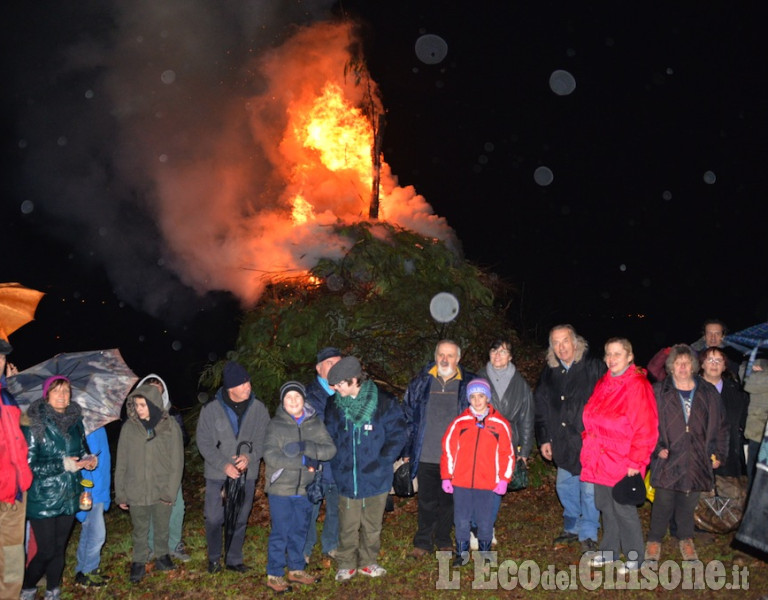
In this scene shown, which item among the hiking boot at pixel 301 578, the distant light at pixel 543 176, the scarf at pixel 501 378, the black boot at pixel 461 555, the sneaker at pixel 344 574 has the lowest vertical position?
the hiking boot at pixel 301 578

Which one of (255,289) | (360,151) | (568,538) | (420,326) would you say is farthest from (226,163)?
(568,538)

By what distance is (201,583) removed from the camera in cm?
612

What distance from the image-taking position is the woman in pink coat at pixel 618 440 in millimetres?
5766

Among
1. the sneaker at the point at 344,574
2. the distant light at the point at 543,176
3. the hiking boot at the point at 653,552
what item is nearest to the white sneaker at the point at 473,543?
the sneaker at the point at 344,574

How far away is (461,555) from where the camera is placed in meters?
6.25

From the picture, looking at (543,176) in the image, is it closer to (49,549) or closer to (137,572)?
(137,572)

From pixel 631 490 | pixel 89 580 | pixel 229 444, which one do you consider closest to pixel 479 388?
pixel 631 490

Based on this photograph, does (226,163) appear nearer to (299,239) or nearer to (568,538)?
(299,239)

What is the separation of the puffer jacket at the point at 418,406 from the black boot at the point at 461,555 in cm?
79

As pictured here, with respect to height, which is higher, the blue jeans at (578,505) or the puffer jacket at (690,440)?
the puffer jacket at (690,440)

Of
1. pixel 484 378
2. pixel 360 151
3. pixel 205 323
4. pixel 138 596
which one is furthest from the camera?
pixel 205 323

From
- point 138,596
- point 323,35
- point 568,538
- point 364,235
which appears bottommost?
point 138,596

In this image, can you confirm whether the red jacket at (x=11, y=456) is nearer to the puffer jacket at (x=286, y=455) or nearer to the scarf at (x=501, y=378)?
the puffer jacket at (x=286, y=455)

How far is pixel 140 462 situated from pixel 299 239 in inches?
225
